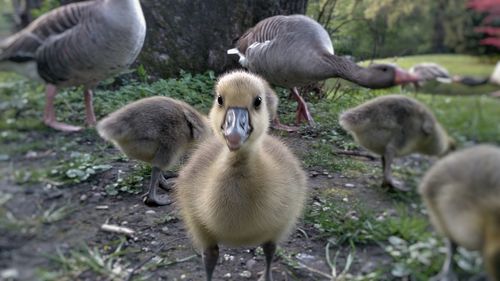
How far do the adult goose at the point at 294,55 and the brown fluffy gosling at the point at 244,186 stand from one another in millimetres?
241

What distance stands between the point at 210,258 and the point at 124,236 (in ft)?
1.09

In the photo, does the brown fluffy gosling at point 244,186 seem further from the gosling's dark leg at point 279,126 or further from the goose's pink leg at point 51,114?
the goose's pink leg at point 51,114

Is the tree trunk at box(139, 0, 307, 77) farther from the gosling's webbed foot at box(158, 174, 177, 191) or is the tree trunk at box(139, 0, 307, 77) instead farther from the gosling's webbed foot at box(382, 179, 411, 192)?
the gosling's webbed foot at box(382, 179, 411, 192)

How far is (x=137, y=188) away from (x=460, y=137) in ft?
5.23

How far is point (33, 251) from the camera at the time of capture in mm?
1607

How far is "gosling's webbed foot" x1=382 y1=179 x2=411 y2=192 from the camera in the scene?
1.50 metres

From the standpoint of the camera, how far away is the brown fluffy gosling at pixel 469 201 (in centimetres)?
125

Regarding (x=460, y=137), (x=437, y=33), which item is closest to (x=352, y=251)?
(x=460, y=137)

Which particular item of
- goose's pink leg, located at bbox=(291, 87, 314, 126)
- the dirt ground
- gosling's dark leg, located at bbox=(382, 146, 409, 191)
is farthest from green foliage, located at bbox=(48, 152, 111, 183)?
gosling's dark leg, located at bbox=(382, 146, 409, 191)

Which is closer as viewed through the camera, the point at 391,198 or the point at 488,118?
the point at 488,118

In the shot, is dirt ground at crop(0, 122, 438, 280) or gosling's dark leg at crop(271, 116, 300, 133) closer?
dirt ground at crop(0, 122, 438, 280)

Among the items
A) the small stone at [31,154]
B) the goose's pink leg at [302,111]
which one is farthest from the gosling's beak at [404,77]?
the small stone at [31,154]

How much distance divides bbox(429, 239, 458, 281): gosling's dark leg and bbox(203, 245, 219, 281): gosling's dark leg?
0.92 m

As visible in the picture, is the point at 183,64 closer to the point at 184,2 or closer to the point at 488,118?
the point at 184,2
